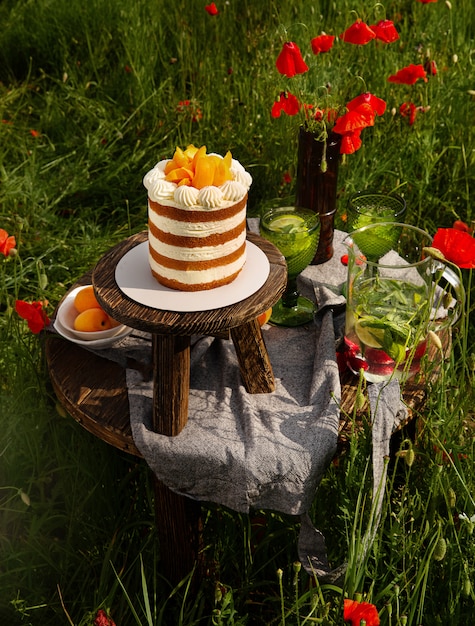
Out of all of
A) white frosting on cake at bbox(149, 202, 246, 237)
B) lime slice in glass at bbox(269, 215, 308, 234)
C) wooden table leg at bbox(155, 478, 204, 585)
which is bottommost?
wooden table leg at bbox(155, 478, 204, 585)

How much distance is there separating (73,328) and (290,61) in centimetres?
89

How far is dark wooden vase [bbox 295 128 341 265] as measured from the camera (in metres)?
2.06

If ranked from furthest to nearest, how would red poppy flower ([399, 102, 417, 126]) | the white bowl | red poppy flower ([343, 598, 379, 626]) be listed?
red poppy flower ([399, 102, 417, 126]) < the white bowl < red poppy flower ([343, 598, 379, 626])

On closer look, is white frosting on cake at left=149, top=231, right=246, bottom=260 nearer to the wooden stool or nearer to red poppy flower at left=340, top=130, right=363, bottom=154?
the wooden stool

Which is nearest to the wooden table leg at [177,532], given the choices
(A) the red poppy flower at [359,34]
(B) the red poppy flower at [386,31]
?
(A) the red poppy flower at [359,34]

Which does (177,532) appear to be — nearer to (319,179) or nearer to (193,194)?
(193,194)

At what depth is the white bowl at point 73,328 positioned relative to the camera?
1883 millimetres

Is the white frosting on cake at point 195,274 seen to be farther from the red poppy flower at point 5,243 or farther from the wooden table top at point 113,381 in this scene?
the red poppy flower at point 5,243

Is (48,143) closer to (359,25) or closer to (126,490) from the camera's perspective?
(359,25)

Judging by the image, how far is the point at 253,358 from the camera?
1738mm

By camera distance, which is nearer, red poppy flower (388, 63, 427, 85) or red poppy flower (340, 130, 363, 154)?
red poppy flower (340, 130, 363, 154)

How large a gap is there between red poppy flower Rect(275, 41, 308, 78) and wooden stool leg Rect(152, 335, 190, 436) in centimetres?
86

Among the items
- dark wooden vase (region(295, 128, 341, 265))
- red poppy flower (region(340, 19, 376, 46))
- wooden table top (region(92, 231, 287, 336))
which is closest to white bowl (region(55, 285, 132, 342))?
wooden table top (region(92, 231, 287, 336))

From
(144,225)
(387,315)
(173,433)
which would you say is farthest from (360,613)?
(144,225)
